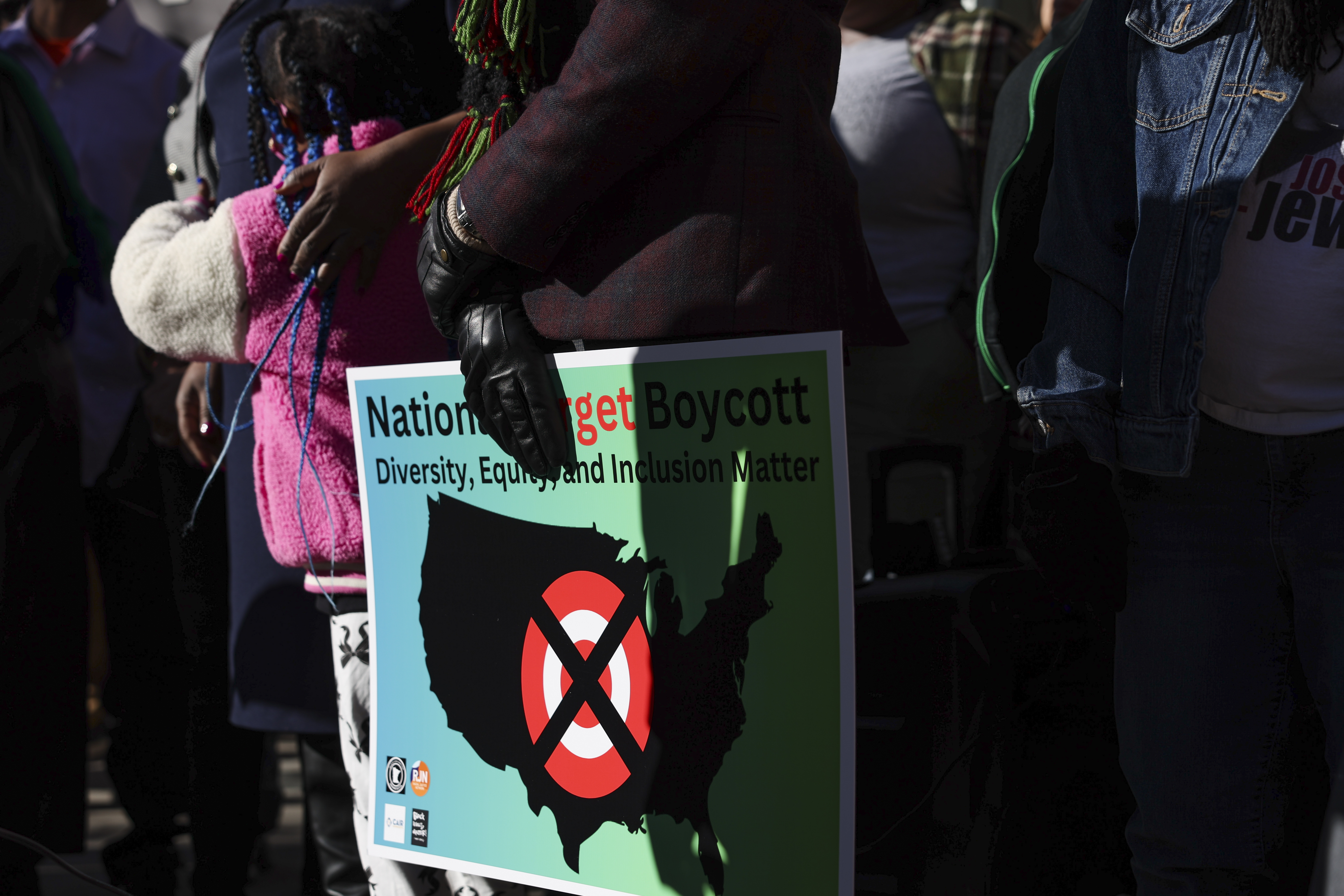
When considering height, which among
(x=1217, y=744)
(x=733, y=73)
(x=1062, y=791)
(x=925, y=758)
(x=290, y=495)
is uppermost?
(x=733, y=73)

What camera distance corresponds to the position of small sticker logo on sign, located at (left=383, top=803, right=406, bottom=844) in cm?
154

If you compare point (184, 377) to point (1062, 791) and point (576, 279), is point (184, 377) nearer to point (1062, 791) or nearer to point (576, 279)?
point (576, 279)

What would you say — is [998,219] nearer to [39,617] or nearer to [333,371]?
[333,371]

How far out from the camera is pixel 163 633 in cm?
262

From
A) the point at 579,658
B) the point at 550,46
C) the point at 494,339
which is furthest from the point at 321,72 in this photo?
the point at 579,658

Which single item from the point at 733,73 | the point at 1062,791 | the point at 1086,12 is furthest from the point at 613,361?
the point at 1062,791

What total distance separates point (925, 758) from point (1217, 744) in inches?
14.8

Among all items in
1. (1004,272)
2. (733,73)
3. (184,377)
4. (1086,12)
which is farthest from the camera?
(184,377)

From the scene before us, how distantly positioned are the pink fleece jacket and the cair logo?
35 centimetres

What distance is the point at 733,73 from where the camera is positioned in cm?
120

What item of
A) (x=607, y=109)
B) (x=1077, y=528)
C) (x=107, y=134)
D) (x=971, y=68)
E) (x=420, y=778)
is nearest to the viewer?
(x=607, y=109)

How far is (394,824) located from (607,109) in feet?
3.24

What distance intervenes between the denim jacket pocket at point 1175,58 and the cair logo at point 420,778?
4.02 ft

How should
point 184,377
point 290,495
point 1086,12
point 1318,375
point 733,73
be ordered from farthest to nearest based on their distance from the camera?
point 184,377 < point 290,495 < point 1086,12 < point 1318,375 < point 733,73
